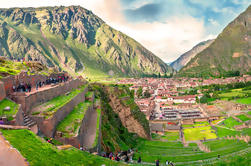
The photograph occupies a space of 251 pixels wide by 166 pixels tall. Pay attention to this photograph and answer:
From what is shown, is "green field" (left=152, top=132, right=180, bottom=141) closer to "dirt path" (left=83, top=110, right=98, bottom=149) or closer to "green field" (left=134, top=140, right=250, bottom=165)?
"green field" (left=134, top=140, right=250, bottom=165)

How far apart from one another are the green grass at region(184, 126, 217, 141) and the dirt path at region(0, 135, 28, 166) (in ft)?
179

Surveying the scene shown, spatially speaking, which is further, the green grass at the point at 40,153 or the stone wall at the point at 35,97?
the stone wall at the point at 35,97

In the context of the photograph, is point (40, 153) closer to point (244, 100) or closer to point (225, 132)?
point (225, 132)

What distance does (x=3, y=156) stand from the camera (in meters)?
8.48

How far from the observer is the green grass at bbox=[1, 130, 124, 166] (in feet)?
31.2

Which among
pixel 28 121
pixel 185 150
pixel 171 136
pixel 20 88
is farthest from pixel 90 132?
pixel 171 136

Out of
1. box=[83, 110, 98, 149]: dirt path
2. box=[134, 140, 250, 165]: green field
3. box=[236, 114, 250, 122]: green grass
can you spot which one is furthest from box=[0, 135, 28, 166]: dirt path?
box=[236, 114, 250, 122]: green grass

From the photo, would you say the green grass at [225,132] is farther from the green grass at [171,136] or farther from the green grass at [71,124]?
the green grass at [71,124]

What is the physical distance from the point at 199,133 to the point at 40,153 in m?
59.7

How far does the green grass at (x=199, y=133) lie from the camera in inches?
2260

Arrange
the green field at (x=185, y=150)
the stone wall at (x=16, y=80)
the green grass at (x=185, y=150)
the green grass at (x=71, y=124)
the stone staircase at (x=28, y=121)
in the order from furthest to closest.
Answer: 1. the green grass at (x=185, y=150)
2. the green field at (x=185, y=150)
3. the stone wall at (x=16, y=80)
4. the green grass at (x=71, y=124)
5. the stone staircase at (x=28, y=121)

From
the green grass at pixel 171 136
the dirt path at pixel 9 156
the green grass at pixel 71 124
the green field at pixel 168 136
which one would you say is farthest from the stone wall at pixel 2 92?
the green grass at pixel 171 136

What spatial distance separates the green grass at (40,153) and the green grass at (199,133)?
50.4 meters

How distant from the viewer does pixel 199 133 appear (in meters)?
61.2
